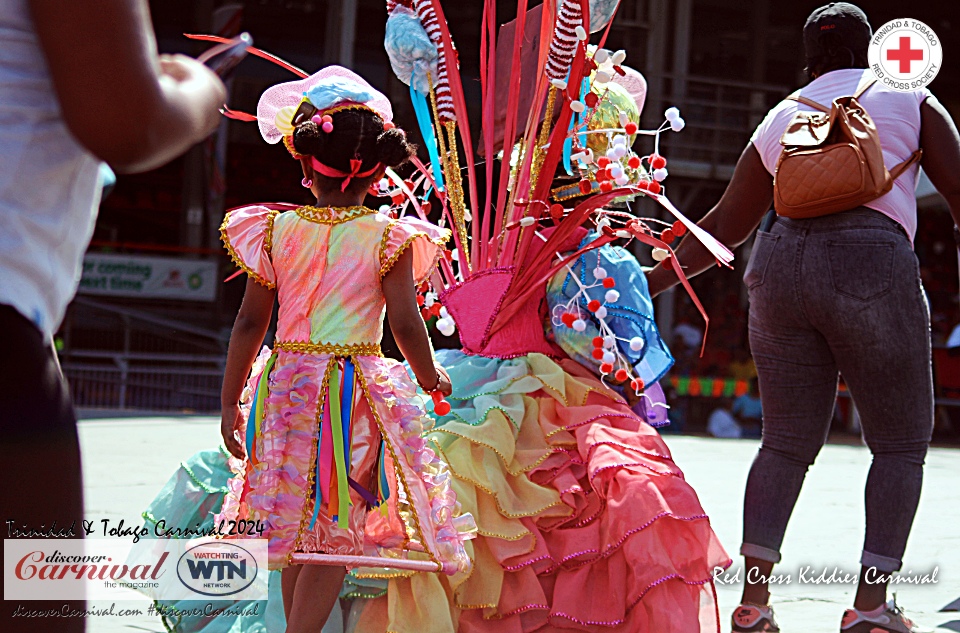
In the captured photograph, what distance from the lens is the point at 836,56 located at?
2.79 meters

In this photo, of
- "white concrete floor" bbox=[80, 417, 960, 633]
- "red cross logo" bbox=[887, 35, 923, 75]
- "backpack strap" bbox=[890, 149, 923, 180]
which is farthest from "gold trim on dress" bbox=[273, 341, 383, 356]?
"red cross logo" bbox=[887, 35, 923, 75]

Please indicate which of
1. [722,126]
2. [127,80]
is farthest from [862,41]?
[722,126]

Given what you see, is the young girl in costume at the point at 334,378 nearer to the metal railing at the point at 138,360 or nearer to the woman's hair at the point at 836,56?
the woman's hair at the point at 836,56

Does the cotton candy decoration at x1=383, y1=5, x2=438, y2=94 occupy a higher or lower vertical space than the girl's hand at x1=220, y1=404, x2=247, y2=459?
higher

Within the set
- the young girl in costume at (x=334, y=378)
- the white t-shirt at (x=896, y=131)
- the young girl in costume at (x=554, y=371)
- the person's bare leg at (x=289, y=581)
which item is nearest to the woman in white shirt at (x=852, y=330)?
the white t-shirt at (x=896, y=131)

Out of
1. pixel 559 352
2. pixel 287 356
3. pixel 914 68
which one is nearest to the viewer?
pixel 287 356

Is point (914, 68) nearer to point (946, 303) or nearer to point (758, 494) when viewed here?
point (758, 494)

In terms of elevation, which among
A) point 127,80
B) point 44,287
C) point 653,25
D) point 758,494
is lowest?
point 758,494

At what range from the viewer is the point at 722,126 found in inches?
500

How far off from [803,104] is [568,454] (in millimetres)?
1063

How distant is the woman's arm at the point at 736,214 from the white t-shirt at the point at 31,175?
6.54 ft

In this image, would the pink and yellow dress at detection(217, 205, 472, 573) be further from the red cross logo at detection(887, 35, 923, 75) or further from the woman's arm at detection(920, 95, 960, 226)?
the red cross logo at detection(887, 35, 923, 75)

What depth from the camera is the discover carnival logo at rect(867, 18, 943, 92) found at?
283 centimetres

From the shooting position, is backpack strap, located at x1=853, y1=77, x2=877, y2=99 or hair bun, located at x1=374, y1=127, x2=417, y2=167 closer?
hair bun, located at x1=374, y1=127, x2=417, y2=167
